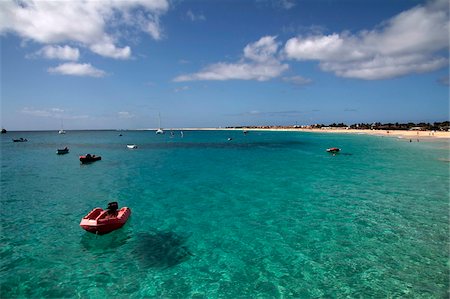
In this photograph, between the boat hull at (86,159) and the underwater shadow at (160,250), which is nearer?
the underwater shadow at (160,250)

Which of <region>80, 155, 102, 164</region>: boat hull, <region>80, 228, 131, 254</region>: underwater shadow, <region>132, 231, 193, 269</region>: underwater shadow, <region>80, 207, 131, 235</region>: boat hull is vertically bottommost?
<region>132, 231, 193, 269</region>: underwater shadow

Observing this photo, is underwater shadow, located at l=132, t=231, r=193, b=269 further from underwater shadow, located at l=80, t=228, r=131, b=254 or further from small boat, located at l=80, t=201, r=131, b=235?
small boat, located at l=80, t=201, r=131, b=235

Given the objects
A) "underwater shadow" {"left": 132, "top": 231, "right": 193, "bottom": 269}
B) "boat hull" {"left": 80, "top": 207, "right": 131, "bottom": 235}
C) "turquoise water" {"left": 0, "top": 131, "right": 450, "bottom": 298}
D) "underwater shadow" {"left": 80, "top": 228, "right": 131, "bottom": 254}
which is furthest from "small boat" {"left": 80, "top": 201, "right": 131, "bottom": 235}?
"underwater shadow" {"left": 132, "top": 231, "right": 193, "bottom": 269}

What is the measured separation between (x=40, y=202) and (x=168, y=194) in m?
11.2

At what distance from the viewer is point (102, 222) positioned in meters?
16.9

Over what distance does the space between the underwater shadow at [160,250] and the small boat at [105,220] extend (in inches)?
63.9

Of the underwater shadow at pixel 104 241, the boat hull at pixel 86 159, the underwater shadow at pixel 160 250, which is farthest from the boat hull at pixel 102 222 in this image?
the boat hull at pixel 86 159

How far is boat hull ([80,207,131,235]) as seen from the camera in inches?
659

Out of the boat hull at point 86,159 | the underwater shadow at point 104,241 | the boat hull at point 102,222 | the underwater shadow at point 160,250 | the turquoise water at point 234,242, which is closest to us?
the turquoise water at point 234,242

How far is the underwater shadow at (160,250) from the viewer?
555 inches

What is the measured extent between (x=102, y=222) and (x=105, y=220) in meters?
0.20

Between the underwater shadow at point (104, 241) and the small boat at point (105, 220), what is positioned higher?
the small boat at point (105, 220)

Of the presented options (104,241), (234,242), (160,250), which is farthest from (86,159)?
(234,242)

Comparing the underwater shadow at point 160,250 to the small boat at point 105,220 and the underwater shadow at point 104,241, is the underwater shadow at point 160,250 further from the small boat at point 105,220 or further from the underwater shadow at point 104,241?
the small boat at point 105,220
